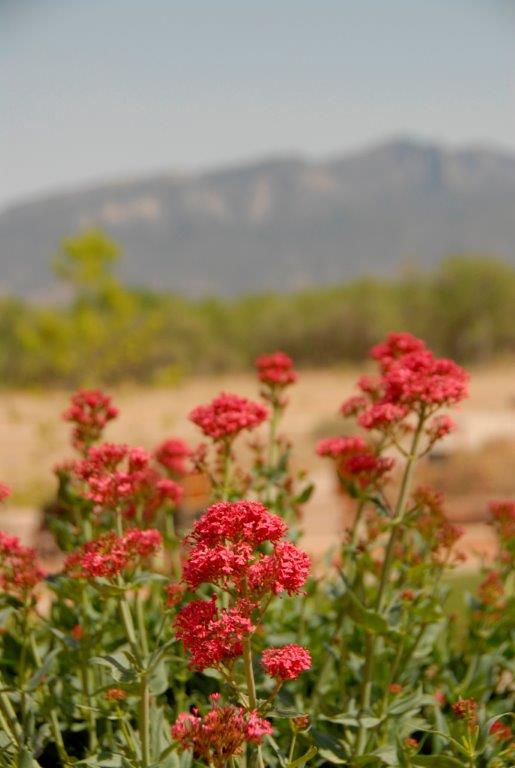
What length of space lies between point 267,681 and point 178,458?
1.22 meters

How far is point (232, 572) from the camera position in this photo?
1.77 meters

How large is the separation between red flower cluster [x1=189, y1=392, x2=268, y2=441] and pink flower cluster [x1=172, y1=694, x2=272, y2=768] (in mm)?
1176

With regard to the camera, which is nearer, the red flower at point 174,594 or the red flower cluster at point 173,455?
the red flower at point 174,594

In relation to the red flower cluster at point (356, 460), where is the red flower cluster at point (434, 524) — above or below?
below

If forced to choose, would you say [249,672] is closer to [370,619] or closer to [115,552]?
[115,552]

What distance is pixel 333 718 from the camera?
7.97 feet

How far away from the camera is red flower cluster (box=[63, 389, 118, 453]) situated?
10.00 ft

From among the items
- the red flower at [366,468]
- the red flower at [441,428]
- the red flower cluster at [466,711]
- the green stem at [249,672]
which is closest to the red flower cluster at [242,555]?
the green stem at [249,672]

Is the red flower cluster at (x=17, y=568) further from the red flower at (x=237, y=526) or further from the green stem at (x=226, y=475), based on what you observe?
the red flower at (x=237, y=526)

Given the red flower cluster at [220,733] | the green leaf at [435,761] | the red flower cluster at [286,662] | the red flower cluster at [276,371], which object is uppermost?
the red flower cluster at [276,371]

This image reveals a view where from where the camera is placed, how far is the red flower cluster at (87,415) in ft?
10.00

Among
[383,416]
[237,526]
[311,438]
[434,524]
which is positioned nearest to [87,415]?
[383,416]

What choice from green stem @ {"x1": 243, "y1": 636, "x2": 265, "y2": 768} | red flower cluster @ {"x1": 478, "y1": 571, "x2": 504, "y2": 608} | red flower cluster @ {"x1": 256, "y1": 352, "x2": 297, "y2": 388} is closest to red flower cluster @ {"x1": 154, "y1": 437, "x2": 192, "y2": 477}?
red flower cluster @ {"x1": 256, "y1": 352, "x2": 297, "y2": 388}

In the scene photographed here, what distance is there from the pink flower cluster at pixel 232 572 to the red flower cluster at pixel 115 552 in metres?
0.36
